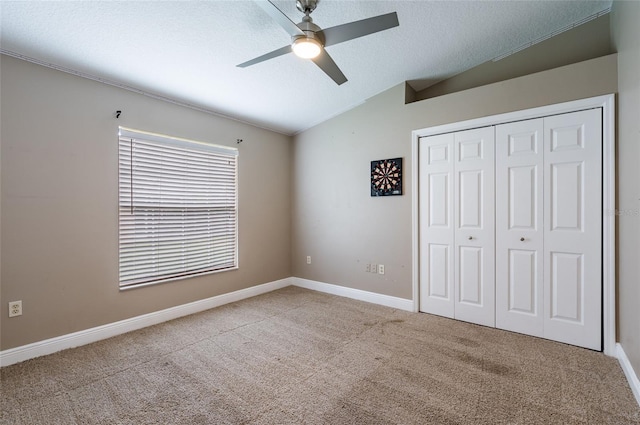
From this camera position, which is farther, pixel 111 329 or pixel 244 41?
pixel 111 329

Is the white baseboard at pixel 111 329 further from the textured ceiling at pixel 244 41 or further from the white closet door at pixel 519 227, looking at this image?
the white closet door at pixel 519 227

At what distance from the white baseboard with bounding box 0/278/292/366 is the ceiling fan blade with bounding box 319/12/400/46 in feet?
10.3

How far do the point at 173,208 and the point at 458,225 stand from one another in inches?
127

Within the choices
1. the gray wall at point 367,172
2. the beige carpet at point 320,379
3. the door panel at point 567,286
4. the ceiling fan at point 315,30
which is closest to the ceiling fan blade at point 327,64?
the ceiling fan at point 315,30

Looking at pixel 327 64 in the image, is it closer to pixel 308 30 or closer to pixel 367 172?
pixel 308 30

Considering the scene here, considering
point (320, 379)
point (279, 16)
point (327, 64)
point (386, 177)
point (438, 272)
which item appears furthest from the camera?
point (386, 177)

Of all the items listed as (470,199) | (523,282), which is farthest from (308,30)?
(523,282)

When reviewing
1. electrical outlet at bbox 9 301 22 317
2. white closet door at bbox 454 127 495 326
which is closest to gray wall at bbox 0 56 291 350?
electrical outlet at bbox 9 301 22 317

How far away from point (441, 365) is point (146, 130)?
3.59 m

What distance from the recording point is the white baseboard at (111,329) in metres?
2.38

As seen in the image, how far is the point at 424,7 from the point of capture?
2.39 meters

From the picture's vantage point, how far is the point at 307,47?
2.02m

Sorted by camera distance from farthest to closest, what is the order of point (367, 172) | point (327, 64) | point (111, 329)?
1. point (367, 172)
2. point (111, 329)
3. point (327, 64)

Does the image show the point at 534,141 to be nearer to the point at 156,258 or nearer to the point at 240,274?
the point at 240,274
